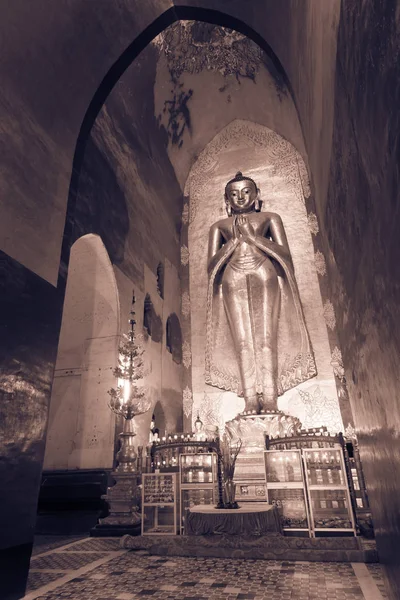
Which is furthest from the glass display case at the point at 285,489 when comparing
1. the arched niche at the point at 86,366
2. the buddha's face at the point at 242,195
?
the buddha's face at the point at 242,195

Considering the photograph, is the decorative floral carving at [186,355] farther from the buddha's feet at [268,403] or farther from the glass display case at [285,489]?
the glass display case at [285,489]

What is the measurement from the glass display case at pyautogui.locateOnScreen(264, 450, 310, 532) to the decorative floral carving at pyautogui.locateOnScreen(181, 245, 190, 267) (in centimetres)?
605

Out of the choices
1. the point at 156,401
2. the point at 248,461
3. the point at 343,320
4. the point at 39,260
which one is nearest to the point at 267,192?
the point at 156,401

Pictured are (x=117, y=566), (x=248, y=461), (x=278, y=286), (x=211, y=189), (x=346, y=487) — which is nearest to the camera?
(x=117, y=566)

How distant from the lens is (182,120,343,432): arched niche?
7770 mm

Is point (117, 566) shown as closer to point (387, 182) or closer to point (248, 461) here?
point (248, 461)

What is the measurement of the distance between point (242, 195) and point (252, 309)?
8.39 feet

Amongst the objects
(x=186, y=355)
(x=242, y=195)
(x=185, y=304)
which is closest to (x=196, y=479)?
(x=186, y=355)

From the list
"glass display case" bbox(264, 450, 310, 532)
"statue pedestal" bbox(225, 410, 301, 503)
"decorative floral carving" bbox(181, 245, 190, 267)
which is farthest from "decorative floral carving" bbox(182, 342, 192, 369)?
"glass display case" bbox(264, 450, 310, 532)

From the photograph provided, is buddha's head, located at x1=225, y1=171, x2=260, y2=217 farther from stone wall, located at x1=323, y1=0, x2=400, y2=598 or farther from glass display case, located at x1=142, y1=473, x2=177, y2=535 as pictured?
stone wall, located at x1=323, y1=0, x2=400, y2=598

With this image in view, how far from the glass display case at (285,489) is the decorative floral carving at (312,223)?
5.76 meters

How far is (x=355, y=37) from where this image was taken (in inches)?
A: 51.1

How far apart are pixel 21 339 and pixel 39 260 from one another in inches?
30.4

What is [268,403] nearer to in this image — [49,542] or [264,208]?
[49,542]
